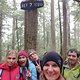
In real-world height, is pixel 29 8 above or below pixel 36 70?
above

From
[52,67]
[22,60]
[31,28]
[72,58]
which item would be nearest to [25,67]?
[22,60]

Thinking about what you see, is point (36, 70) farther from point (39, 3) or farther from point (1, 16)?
point (1, 16)

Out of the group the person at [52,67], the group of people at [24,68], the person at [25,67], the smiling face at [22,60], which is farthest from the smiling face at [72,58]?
the person at [52,67]

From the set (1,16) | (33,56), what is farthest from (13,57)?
(1,16)

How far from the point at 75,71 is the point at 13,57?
1570 millimetres

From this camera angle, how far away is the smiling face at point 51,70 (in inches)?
119

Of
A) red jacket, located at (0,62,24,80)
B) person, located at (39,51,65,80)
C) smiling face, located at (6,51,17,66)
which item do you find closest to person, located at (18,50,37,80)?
red jacket, located at (0,62,24,80)

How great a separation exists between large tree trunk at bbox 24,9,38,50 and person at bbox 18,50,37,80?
1644mm

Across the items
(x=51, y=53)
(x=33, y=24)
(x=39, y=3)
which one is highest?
(x=39, y=3)

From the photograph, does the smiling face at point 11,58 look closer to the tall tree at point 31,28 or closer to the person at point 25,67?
the person at point 25,67

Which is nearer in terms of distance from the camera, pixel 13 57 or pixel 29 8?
pixel 13 57

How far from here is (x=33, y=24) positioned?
7.61m

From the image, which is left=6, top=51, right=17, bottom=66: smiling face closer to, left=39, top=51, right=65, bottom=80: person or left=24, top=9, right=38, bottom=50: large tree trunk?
left=24, top=9, right=38, bottom=50: large tree trunk

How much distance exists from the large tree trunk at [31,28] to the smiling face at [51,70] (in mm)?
4553
